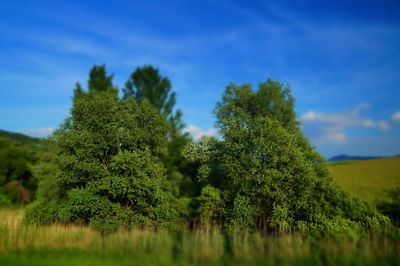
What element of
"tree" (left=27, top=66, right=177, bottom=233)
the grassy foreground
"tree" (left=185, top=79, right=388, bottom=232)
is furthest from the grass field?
"tree" (left=185, top=79, right=388, bottom=232)

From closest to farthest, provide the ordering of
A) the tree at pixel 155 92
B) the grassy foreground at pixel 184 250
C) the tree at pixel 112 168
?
1. the grassy foreground at pixel 184 250
2. the tree at pixel 112 168
3. the tree at pixel 155 92

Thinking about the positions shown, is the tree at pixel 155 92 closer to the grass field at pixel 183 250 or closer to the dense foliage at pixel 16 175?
the dense foliage at pixel 16 175

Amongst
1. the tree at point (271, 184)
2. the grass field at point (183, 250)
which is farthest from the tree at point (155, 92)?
the grass field at point (183, 250)

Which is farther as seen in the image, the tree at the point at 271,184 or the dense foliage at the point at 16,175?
the dense foliage at the point at 16,175

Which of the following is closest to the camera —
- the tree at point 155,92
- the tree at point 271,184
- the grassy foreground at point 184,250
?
the grassy foreground at point 184,250

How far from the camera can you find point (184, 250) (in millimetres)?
13797

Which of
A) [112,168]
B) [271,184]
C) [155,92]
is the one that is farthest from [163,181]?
[155,92]

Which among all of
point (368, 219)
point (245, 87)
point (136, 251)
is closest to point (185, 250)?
point (136, 251)

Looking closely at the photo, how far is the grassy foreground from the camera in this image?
12.2 m

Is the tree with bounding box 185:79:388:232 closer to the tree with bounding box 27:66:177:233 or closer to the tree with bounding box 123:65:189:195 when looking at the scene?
the tree with bounding box 27:66:177:233

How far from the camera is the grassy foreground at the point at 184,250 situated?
1223 cm

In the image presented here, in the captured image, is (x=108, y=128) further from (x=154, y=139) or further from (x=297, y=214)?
(x=297, y=214)

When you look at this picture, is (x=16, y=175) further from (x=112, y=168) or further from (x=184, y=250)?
(x=184, y=250)

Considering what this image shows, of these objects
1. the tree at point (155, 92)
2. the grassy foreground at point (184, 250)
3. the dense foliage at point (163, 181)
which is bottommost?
the grassy foreground at point (184, 250)
